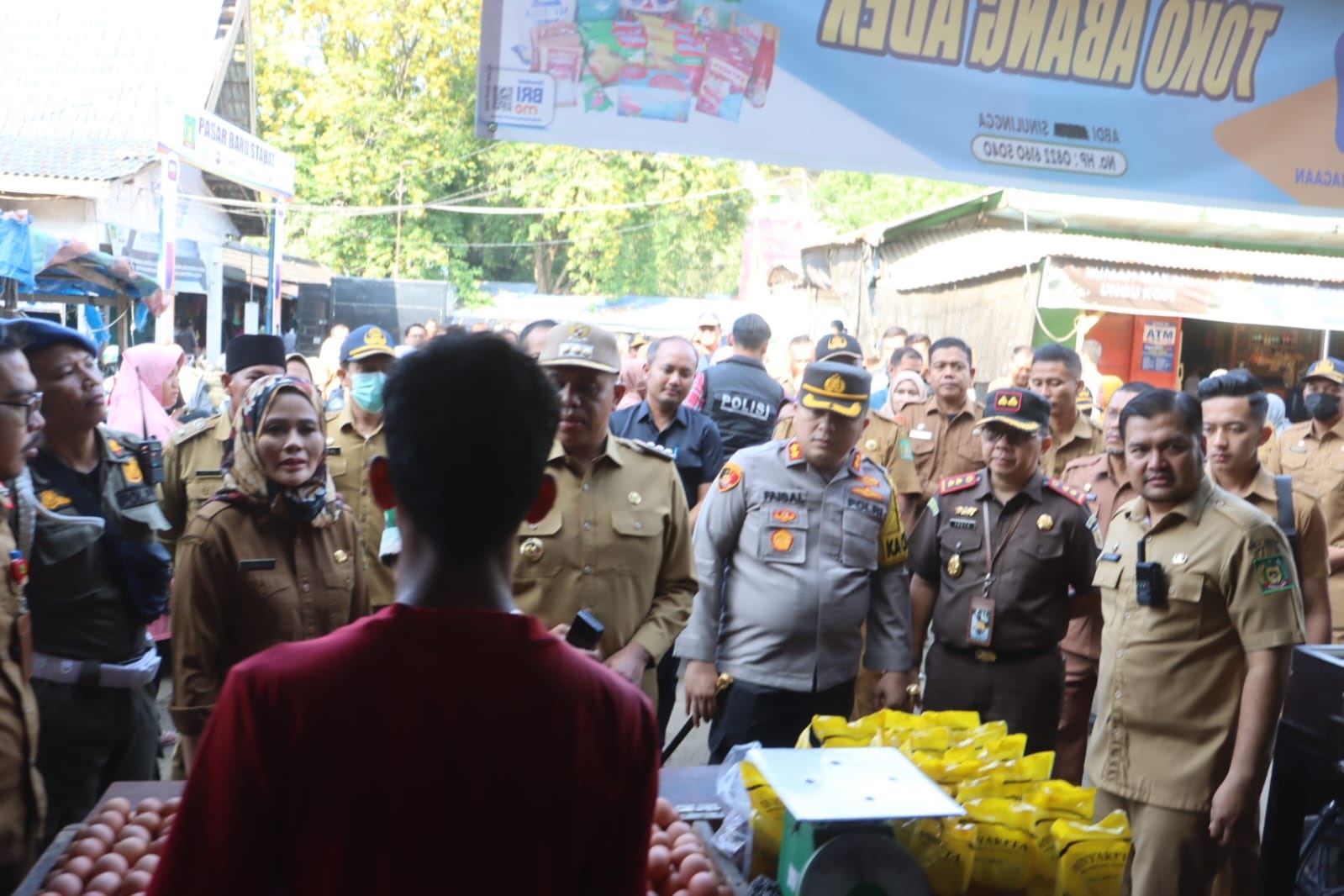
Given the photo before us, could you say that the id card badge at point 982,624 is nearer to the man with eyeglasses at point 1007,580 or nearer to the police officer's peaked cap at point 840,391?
the man with eyeglasses at point 1007,580

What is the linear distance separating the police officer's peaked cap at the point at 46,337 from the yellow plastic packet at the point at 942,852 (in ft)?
9.76

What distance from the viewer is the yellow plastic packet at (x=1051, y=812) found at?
2486 millimetres

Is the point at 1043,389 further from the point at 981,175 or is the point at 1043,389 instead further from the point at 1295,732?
the point at 1295,732

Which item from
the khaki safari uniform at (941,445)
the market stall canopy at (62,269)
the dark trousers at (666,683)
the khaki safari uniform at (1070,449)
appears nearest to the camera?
the dark trousers at (666,683)

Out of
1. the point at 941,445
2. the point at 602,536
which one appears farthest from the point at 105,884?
the point at 941,445

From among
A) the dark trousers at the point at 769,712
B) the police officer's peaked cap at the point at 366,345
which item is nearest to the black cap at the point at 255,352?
the police officer's peaked cap at the point at 366,345

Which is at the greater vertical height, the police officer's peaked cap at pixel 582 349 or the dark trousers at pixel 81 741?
the police officer's peaked cap at pixel 582 349

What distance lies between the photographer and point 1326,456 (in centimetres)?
654

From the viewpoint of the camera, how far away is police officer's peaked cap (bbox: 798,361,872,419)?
161 inches

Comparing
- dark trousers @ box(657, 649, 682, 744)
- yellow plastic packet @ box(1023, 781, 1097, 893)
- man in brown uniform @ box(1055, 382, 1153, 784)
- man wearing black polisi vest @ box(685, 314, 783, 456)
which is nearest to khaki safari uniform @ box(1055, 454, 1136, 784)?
man in brown uniform @ box(1055, 382, 1153, 784)

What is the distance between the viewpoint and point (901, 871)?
226cm

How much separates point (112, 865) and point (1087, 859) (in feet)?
7.08

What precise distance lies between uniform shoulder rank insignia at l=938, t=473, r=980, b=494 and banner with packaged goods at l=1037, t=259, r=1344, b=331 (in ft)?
29.5

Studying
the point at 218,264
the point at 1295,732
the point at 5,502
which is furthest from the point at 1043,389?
the point at 218,264
